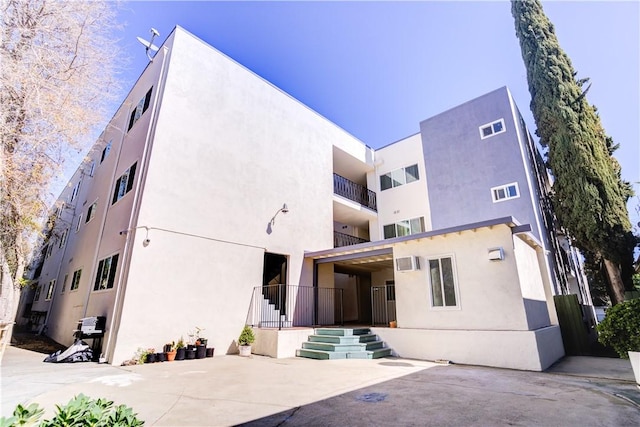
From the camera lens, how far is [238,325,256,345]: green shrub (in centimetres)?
884

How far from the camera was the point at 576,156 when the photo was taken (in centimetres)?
1166

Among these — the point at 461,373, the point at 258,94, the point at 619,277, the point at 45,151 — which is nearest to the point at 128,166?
the point at 45,151

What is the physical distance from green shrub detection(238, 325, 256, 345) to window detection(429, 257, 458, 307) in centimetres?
525

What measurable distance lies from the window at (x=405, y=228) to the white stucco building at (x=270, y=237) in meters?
0.08

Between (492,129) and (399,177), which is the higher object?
(492,129)

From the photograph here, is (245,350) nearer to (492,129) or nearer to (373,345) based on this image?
(373,345)

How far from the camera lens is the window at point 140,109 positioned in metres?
10.4

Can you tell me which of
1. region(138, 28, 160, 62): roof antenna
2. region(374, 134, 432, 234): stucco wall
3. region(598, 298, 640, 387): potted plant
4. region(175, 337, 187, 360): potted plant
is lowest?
region(175, 337, 187, 360): potted plant

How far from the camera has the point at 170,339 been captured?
775 centimetres

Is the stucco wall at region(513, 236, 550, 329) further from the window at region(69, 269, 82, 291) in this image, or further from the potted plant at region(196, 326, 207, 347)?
the window at region(69, 269, 82, 291)

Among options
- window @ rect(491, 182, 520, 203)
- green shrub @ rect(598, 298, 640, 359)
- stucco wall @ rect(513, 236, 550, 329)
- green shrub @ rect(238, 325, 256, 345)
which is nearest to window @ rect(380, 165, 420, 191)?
window @ rect(491, 182, 520, 203)

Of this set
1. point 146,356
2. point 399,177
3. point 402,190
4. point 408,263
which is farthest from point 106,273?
point 399,177

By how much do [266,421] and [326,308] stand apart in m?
8.62

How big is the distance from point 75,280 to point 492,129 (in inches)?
707
